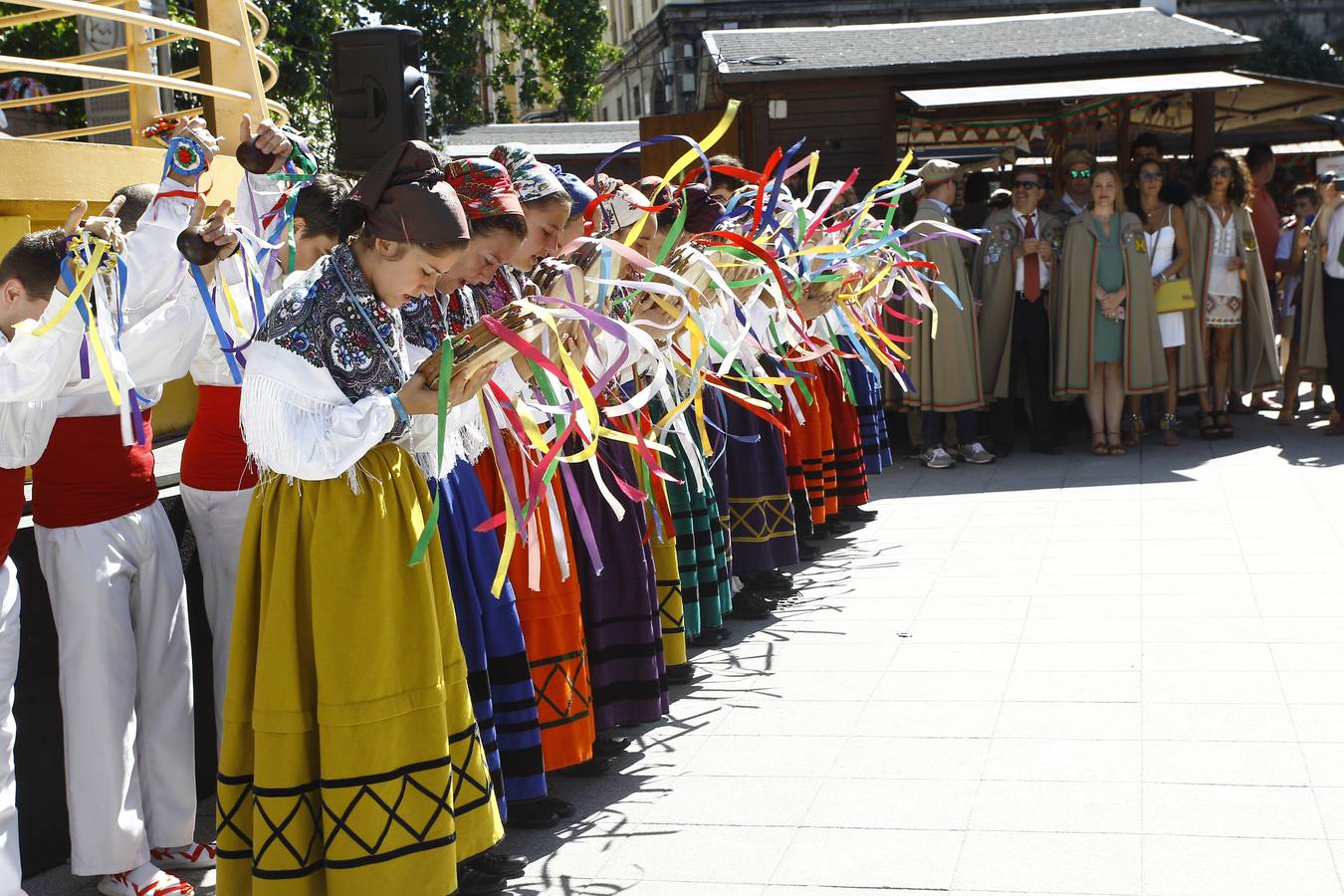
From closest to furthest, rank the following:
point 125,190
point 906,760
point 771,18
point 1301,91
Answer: point 125,190 < point 906,760 < point 1301,91 < point 771,18

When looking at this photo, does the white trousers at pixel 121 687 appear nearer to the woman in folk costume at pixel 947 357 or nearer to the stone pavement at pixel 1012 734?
the stone pavement at pixel 1012 734

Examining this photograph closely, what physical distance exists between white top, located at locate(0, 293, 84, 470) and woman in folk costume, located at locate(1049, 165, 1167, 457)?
7.11m

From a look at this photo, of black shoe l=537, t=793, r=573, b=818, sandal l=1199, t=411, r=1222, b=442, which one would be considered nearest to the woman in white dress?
sandal l=1199, t=411, r=1222, b=442

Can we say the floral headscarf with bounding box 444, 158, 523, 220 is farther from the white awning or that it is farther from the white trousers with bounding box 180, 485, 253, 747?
the white awning

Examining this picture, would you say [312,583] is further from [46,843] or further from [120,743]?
[46,843]

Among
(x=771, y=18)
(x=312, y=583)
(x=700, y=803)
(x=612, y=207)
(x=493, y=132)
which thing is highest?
(x=771, y=18)

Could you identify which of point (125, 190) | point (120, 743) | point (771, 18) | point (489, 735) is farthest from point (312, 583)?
point (771, 18)

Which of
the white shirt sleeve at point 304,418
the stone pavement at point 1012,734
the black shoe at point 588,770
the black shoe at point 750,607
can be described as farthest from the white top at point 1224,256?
the white shirt sleeve at point 304,418

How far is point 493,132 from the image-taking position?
21.8 metres

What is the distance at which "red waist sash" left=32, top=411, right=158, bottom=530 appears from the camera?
3.45 meters

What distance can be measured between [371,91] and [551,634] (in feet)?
8.81

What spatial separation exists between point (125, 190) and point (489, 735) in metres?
1.72

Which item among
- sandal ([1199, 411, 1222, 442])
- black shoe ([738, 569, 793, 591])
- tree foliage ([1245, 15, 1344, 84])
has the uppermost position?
tree foliage ([1245, 15, 1344, 84])

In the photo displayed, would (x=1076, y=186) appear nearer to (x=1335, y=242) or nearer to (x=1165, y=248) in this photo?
(x=1165, y=248)
